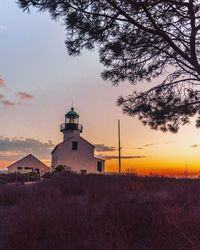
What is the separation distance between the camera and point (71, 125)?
46.3m

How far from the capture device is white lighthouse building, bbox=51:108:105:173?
4484cm

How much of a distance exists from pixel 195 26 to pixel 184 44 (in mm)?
701

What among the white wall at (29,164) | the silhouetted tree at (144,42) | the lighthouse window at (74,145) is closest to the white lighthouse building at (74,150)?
the lighthouse window at (74,145)

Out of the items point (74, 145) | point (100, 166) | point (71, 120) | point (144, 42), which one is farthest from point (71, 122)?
point (144, 42)

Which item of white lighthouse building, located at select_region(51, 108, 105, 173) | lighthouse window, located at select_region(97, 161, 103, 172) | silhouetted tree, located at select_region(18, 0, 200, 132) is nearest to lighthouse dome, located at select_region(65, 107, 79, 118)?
white lighthouse building, located at select_region(51, 108, 105, 173)

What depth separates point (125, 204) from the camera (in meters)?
7.26

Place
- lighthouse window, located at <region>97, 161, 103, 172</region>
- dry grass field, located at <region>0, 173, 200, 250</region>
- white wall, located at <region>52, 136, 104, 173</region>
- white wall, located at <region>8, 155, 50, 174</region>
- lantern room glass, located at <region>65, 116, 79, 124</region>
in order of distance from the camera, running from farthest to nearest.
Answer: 1. white wall, located at <region>8, 155, 50, 174</region>
2. lighthouse window, located at <region>97, 161, 103, 172</region>
3. lantern room glass, located at <region>65, 116, 79, 124</region>
4. white wall, located at <region>52, 136, 104, 173</region>
5. dry grass field, located at <region>0, 173, 200, 250</region>

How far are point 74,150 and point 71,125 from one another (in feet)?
10.9

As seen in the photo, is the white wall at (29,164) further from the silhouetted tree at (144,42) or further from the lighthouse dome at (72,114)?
the silhouetted tree at (144,42)

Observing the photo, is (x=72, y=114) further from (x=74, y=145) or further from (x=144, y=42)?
(x=144, y=42)

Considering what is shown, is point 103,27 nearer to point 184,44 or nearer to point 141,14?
point 141,14

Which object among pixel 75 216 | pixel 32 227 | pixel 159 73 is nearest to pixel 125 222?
pixel 75 216

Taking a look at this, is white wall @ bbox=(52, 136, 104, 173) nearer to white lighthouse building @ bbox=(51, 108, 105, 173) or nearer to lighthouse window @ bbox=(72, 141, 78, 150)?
white lighthouse building @ bbox=(51, 108, 105, 173)

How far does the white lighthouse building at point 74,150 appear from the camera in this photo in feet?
147
